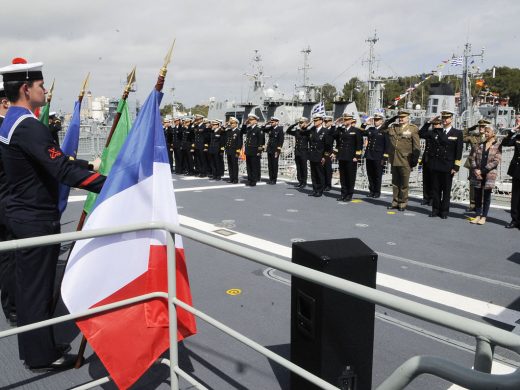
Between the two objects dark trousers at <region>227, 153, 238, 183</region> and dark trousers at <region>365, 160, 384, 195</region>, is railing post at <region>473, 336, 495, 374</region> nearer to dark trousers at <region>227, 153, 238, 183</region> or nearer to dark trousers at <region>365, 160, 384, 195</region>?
dark trousers at <region>365, 160, 384, 195</region>

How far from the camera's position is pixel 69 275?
2150mm

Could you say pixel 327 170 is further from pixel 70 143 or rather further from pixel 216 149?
pixel 70 143

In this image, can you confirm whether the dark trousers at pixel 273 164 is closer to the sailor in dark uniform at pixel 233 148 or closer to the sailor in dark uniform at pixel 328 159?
the sailor in dark uniform at pixel 233 148

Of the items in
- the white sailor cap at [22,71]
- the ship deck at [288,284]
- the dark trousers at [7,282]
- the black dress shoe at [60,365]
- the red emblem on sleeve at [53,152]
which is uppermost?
the white sailor cap at [22,71]

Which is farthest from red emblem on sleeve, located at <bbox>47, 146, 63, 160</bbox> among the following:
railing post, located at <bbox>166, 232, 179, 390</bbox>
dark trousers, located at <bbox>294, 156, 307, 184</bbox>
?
dark trousers, located at <bbox>294, 156, 307, 184</bbox>

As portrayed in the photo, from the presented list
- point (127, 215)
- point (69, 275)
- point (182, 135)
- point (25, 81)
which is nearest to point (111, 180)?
point (127, 215)

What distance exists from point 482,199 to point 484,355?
6616 millimetres

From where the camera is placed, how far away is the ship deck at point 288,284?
8.56 feet

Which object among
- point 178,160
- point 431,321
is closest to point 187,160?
point 178,160

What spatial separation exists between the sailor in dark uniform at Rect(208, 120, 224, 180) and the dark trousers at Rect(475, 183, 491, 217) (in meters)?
6.88

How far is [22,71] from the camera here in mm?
2404

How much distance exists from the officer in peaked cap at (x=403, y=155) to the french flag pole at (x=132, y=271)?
6.06 metres

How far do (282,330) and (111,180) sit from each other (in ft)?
5.48

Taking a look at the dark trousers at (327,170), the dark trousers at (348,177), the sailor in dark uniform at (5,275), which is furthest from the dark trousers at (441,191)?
the sailor in dark uniform at (5,275)
